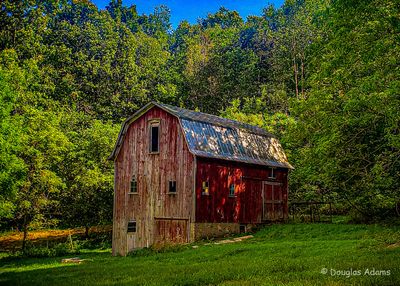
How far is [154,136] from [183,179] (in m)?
3.72

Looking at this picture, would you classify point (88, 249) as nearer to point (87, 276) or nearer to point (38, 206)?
point (38, 206)

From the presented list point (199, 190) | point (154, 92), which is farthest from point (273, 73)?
point (199, 190)

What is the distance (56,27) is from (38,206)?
60623 mm

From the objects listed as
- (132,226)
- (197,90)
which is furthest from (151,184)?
(197,90)

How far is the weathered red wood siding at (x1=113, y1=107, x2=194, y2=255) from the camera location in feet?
93.9

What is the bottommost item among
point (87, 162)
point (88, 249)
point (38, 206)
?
point (88, 249)

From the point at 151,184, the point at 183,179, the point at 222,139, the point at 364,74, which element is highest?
the point at 364,74

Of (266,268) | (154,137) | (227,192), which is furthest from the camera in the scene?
(154,137)

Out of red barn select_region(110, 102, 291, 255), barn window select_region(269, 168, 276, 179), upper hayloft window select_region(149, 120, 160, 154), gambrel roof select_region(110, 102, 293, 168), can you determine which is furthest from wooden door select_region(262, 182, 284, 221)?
upper hayloft window select_region(149, 120, 160, 154)

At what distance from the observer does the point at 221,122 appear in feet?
106

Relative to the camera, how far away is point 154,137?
30.5 metres

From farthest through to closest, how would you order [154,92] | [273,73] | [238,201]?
[154,92]
[273,73]
[238,201]

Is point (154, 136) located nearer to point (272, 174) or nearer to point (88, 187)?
point (272, 174)

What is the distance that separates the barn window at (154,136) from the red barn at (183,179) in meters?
0.06
